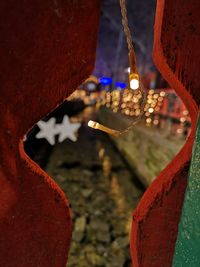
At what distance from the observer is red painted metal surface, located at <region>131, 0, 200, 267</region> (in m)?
0.95

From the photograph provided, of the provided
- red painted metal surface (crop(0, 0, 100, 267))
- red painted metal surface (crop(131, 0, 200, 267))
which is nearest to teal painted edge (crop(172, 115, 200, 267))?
red painted metal surface (crop(131, 0, 200, 267))

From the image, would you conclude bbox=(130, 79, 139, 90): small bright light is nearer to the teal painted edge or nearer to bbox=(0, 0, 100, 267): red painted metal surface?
bbox=(0, 0, 100, 267): red painted metal surface

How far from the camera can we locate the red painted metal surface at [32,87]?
2.95 ft

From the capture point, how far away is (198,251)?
1.03 meters

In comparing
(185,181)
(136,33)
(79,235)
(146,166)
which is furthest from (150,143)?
(136,33)

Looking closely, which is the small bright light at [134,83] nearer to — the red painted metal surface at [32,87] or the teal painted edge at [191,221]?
the red painted metal surface at [32,87]

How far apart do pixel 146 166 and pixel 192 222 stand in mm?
7568

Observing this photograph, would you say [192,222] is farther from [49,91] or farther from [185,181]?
[49,91]

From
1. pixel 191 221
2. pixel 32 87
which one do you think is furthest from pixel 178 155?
pixel 32 87

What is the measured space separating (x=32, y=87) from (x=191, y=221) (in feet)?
2.70

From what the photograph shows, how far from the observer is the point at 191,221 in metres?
1.05

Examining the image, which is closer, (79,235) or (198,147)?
(198,147)

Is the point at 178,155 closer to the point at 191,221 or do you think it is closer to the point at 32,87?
the point at 191,221

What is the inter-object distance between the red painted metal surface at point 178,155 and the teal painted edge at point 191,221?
0.17 ft
